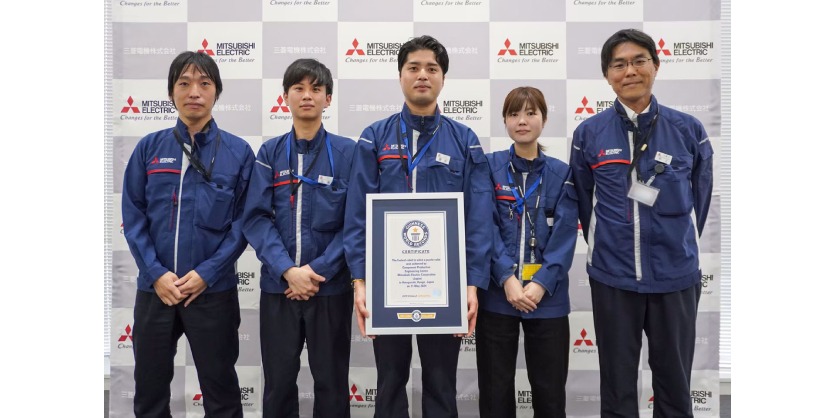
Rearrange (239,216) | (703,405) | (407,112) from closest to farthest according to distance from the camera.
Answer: (407,112) → (239,216) → (703,405)

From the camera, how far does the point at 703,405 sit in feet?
13.0

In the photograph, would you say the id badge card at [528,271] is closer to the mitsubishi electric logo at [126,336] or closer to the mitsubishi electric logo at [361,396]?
the mitsubishi electric logo at [361,396]

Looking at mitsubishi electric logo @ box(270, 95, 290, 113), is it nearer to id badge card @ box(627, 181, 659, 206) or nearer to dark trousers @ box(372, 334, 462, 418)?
dark trousers @ box(372, 334, 462, 418)

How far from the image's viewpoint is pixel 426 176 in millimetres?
2873

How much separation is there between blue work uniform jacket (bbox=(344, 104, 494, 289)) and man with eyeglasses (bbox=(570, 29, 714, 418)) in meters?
0.71

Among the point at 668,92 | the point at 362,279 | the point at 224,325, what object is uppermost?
the point at 668,92

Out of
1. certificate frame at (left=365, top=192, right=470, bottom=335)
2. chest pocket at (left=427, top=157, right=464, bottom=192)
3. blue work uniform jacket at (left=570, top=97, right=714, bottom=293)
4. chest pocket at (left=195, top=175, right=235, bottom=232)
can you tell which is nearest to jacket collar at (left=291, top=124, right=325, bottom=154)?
chest pocket at (left=195, top=175, right=235, bottom=232)

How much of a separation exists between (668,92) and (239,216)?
3.24 m

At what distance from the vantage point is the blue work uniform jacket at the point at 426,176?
111 inches

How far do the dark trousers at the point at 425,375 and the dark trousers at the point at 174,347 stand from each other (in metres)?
0.98

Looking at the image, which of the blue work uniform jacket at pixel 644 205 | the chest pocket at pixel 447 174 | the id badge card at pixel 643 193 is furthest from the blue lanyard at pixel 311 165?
the id badge card at pixel 643 193

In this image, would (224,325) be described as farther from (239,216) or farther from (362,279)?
(362,279)

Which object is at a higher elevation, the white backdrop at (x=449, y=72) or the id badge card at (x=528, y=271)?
the white backdrop at (x=449, y=72)
